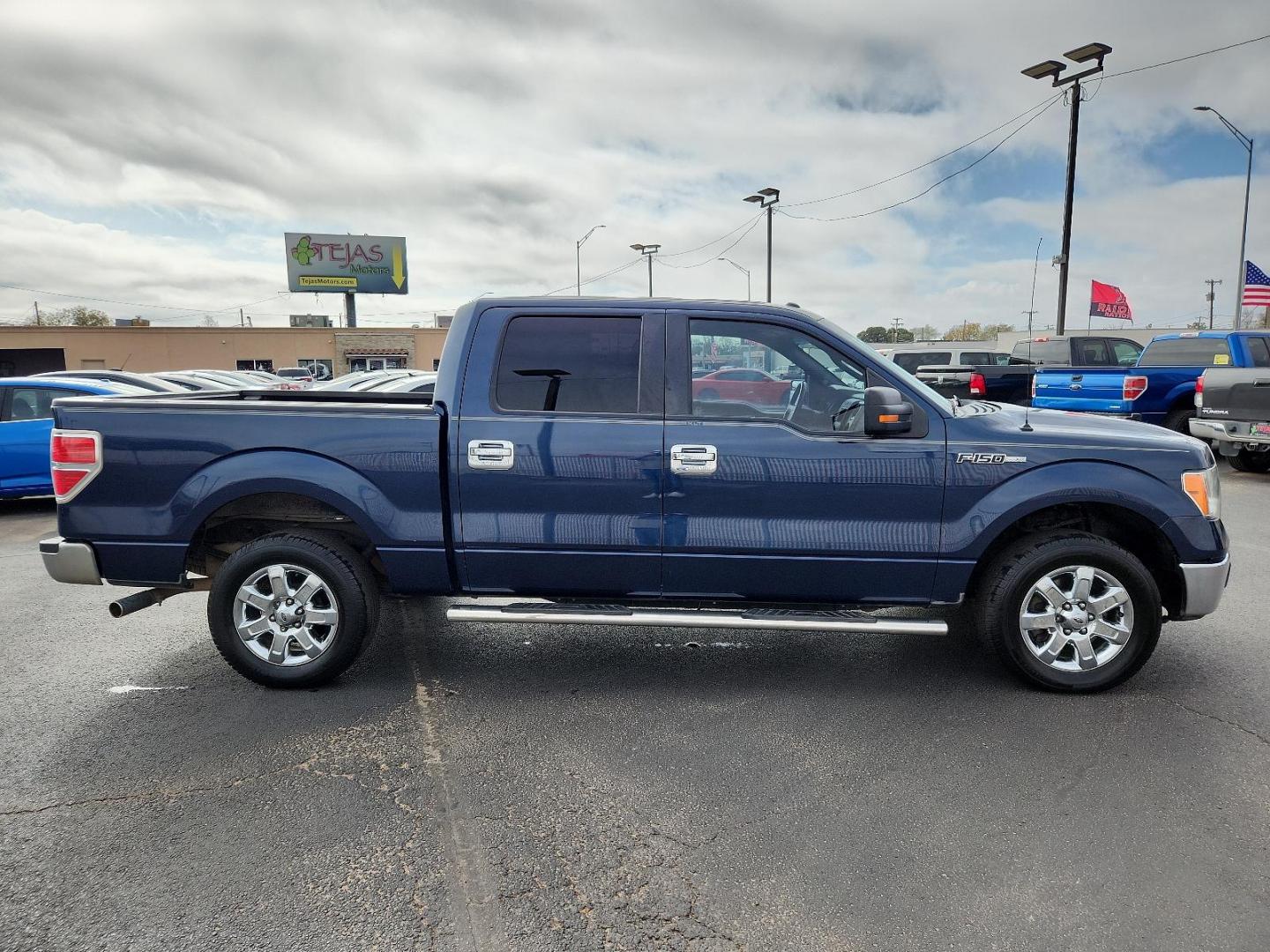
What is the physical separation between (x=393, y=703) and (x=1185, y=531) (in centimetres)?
395

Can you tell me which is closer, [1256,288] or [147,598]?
[147,598]

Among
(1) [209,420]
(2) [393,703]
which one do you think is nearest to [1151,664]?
(2) [393,703]

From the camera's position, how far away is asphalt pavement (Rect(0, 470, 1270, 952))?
8.37ft

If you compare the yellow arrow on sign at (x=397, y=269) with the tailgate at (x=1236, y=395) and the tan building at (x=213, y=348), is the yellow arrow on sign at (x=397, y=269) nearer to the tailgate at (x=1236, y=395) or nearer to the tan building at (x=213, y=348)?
the tan building at (x=213, y=348)

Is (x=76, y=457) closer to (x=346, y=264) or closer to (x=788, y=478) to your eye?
(x=788, y=478)

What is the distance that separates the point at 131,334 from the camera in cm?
4884

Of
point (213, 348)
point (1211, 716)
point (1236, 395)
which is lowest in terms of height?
point (1211, 716)

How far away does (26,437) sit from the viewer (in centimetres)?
941

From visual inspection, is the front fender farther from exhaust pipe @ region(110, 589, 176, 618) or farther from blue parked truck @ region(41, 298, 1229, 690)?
exhaust pipe @ region(110, 589, 176, 618)

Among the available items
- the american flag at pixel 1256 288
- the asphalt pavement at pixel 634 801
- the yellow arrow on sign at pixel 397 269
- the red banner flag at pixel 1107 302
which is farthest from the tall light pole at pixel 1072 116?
the yellow arrow on sign at pixel 397 269

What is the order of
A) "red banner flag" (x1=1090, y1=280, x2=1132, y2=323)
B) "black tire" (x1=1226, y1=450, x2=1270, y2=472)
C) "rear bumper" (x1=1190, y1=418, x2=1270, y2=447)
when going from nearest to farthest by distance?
"rear bumper" (x1=1190, y1=418, x2=1270, y2=447)
"black tire" (x1=1226, y1=450, x2=1270, y2=472)
"red banner flag" (x1=1090, y1=280, x2=1132, y2=323)

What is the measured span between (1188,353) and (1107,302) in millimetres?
38814

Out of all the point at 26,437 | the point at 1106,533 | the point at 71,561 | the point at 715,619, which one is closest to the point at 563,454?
the point at 715,619

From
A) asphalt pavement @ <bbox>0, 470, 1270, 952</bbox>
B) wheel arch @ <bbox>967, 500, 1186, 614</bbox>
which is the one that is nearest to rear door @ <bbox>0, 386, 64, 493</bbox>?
asphalt pavement @ <bbox>0, 470, 1270, 952</bbox>
